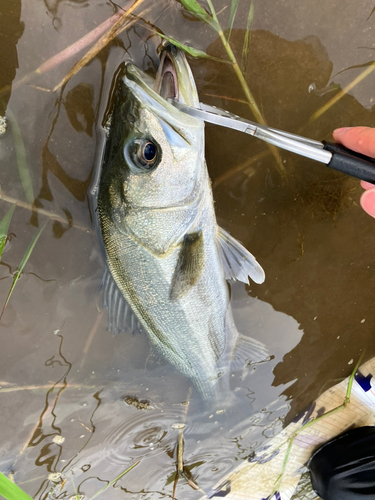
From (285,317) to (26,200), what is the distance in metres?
1.88

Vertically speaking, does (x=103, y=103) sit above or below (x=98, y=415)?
above

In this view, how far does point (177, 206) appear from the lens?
1416 mm

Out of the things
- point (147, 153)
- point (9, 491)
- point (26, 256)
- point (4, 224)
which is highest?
point (147, 153)

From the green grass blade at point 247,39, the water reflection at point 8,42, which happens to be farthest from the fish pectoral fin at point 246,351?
the water reflection at point 8,42

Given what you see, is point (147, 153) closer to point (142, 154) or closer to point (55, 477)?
point (142, 154)

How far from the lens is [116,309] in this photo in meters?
1.79

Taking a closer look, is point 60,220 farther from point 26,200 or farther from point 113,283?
point 113,283

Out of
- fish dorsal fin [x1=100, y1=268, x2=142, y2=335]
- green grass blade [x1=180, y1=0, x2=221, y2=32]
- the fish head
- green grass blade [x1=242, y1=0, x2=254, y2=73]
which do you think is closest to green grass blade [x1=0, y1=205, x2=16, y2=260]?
fish dorsal fin [x1=100, y1=268, x2=142, y2=335]

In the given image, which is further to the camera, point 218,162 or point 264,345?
point 264,345

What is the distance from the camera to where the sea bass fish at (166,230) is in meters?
1.29

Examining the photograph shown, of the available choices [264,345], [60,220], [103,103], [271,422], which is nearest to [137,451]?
[271,422]

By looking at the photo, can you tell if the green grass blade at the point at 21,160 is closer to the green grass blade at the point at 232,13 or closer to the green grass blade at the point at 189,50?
the green grass blade at the point at 189,50

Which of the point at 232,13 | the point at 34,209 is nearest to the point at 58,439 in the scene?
the point at 34,209

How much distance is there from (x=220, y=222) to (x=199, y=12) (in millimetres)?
1132
